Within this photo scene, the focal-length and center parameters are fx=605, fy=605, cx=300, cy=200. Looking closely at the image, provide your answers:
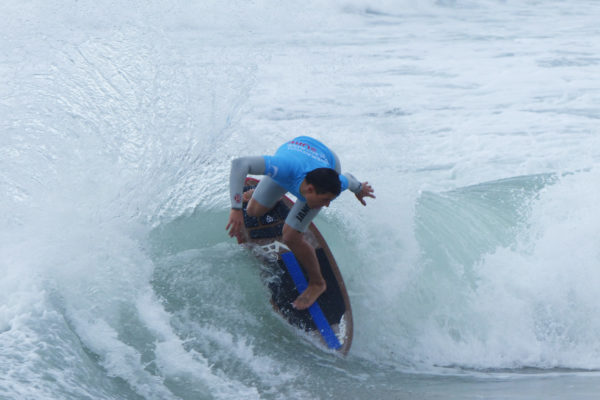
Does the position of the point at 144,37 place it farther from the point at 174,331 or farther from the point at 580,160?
the point at 580,160

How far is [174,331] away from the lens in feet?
13.6

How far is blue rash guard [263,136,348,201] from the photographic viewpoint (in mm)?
3941

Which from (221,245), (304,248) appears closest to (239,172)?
(304,248)

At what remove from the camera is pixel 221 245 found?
522 centimetres

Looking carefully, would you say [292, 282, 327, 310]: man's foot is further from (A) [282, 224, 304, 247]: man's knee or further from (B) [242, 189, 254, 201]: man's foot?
(B) [242, 189, 254, 201]: man's foot

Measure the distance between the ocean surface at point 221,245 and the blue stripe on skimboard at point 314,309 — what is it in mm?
159

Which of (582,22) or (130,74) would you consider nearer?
(130,74)

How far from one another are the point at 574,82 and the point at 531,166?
15.0ft

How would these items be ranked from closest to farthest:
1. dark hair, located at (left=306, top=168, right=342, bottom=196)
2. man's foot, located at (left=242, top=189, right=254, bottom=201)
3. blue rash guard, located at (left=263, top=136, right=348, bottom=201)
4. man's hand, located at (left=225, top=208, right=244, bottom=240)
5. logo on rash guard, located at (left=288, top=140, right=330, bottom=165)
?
dark hair, located at (left=306, top=168, right=342, bottom=196), man's hand, located at (left=225, top=208, right=244, bottom=240), blue rash guard, located at (left=263, top=136, right=348, bottom=201), logo on rash guard, located at (left=288, top=140, right=330, bottom=165), man's foot, located at (left=242, top=189, right=254, bottom=201)

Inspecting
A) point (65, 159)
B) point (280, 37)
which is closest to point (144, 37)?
point (65, 159)

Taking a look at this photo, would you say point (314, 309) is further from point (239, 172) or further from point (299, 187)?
point (239, 172)

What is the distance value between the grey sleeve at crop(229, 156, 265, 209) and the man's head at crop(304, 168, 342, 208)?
14.2 inches

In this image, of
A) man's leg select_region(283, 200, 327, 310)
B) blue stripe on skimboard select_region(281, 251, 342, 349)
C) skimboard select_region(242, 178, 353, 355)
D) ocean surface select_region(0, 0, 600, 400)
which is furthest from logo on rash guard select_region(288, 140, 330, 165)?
ocean surface select_region(0, 0, 600, 400)

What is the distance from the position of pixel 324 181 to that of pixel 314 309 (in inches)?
53.3
